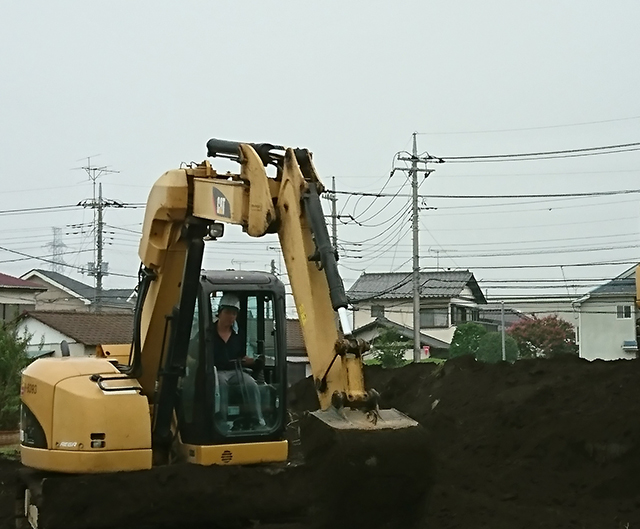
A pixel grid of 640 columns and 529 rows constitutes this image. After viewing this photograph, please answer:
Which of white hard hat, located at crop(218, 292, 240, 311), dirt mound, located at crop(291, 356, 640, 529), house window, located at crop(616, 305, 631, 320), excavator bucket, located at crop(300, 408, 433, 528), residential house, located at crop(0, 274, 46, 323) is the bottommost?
dirt mound, located at crop(291, 356, 640, 529)

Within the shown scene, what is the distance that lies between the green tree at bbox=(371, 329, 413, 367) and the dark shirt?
22.9 m

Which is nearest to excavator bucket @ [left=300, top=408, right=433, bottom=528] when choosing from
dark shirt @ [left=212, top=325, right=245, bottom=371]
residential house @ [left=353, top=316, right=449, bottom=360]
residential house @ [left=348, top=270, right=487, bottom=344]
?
dark shirt @ [left=212, top=325, right=245, bottom=371]

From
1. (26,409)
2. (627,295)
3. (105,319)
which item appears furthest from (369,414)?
(627,295)

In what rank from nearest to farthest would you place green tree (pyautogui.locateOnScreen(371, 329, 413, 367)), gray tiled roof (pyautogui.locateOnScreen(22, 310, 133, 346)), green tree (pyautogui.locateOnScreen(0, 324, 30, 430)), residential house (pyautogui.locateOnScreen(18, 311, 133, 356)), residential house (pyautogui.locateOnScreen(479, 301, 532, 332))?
1. green tree (pyautogui.locateOnScreen(0, 324, 30, 430))
2. residential house (pyautogui.locateOnScreen(18, 311, 133, 356))
3. gray tiled roof (pyautogui.locateOnScreen(22, 310, 133, 346))
4. green tree (pyautogui.locateOnScreen(371, 329, 413, 367))
5. residential house (pyautogui.locateOnScreen(479, 301, 532, 332))

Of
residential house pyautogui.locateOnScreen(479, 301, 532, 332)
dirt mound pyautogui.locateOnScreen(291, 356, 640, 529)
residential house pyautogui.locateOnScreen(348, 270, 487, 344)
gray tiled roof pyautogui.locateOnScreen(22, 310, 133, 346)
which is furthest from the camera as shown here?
residential house pyautogui.locateOnScreen(479, 301, 532, 332)

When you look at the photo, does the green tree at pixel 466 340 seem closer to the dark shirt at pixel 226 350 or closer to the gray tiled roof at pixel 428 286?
the gray tiled roof at pixel 428 286

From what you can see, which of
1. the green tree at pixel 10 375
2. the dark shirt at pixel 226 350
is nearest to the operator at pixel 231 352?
the dark shirt at pixel 226 350

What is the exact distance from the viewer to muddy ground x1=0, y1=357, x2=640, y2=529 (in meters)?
6.92

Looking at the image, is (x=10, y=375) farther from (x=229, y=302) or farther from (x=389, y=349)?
(x=389, y=349)

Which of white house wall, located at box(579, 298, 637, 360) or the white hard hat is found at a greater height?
the white hard hat

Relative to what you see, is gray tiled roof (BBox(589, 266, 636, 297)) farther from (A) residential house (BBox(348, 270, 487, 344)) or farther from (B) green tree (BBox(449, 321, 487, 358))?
(B) green tree (BBox(449, 321, 487, 358))

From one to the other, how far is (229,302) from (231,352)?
40 centimetres

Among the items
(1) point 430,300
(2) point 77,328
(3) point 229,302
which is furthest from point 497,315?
(3) point 229,302

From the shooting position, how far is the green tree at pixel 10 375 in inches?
631
